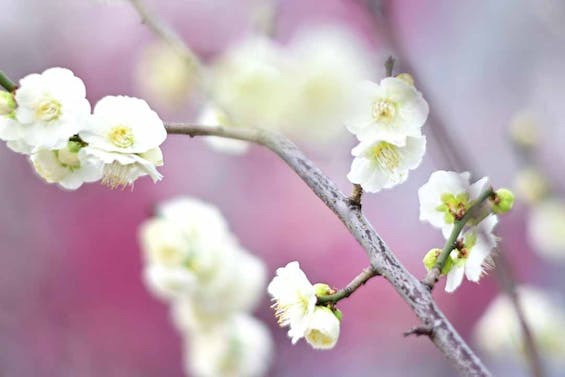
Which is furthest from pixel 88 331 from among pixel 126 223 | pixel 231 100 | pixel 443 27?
pixel 231 100

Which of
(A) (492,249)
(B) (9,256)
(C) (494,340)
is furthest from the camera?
(B) (9,256)

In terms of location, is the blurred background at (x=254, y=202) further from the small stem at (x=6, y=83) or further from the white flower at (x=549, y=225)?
the small stem at (x=6, y=83)

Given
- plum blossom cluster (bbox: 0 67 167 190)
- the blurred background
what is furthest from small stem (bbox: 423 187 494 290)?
the blurred background

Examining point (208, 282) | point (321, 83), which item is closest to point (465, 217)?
point (321, 83)

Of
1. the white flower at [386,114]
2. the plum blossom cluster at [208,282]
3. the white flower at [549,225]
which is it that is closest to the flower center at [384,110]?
the white flower at [386,114]

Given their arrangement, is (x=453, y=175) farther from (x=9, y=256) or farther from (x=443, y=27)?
(x=443, y=27)

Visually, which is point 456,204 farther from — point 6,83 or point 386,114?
point 6,83

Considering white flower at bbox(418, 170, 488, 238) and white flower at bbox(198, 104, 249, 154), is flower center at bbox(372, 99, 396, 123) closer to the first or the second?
white flower at bbox(418, 170, 488, 238)
